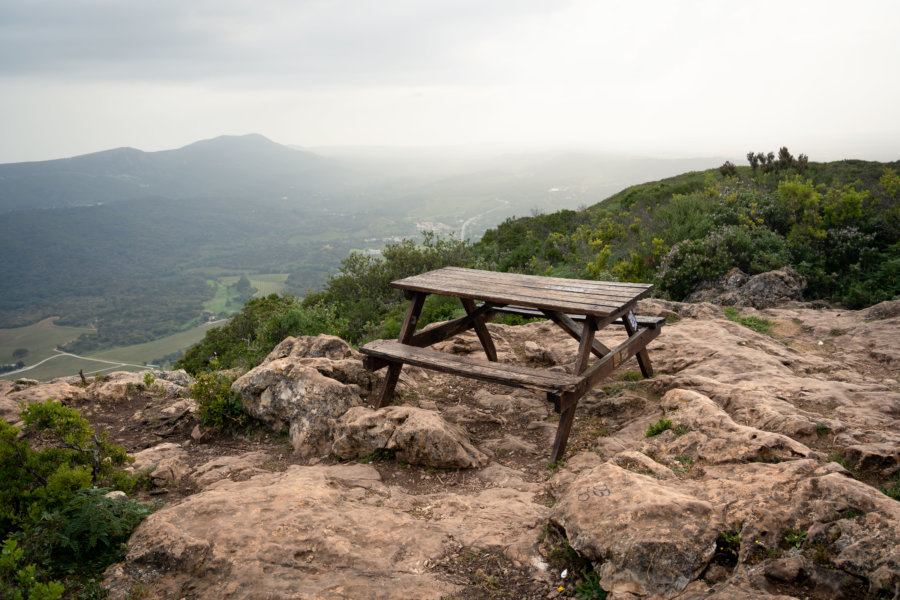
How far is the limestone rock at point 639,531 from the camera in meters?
2.80

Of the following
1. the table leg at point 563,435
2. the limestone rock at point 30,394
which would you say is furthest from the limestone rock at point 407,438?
the limestone rock at point 30,394

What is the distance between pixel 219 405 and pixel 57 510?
8.59ft

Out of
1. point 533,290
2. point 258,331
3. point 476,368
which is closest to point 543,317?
point 533,290

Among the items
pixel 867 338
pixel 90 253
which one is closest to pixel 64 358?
pixel 867 338

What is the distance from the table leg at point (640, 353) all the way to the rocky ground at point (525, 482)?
28 centimetres

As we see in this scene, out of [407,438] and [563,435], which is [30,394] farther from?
[563,435]

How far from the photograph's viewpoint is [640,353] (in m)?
6.35

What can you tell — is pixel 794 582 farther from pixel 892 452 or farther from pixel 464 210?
pixel 464 210

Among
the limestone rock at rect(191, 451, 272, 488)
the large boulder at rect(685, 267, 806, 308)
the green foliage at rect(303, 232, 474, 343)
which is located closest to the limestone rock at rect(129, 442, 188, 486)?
the limestone rock at rect(191, 451, 272, 488)

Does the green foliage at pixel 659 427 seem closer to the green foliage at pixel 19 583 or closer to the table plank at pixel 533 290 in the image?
the table plank at pixel 533 290

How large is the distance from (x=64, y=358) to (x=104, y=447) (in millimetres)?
90960

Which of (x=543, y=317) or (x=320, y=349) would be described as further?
(x=320, y=349)

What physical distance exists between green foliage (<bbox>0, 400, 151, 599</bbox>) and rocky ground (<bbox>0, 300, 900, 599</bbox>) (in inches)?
7.9

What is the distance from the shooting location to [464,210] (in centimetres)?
18738
